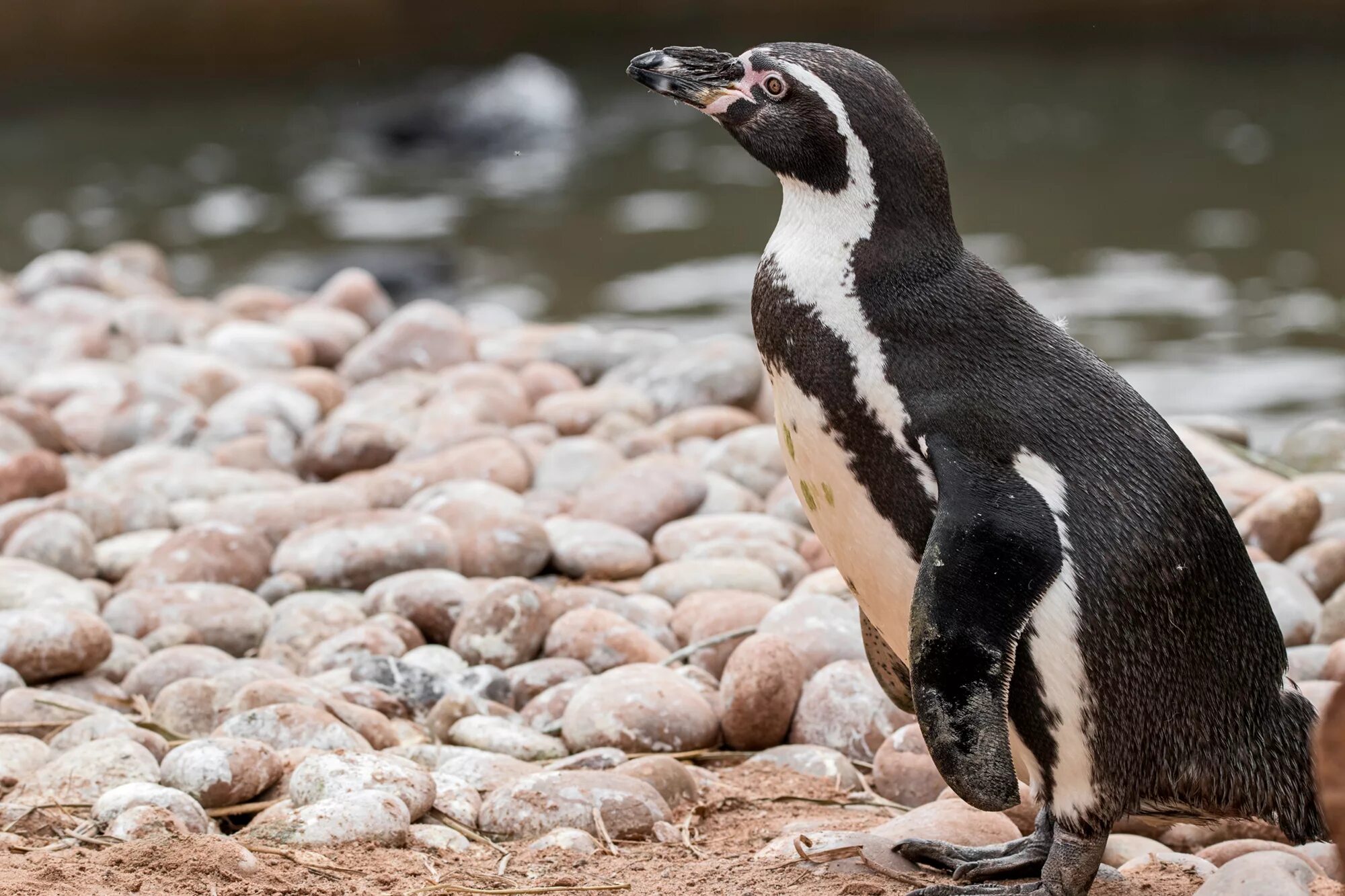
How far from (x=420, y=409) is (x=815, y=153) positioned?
3.27 meters

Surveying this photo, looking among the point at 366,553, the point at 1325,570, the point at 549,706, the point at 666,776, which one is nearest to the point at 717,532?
the point at 366,553

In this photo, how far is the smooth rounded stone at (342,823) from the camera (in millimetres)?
2484

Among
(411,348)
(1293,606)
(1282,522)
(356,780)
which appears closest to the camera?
(356,780)

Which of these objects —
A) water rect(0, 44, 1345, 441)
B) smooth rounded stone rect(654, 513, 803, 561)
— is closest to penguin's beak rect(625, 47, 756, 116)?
smooth rounded stone rect(654, 513, 803, 561)

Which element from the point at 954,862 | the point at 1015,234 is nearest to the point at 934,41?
the point at 1015,234

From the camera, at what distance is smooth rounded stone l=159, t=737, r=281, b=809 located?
2605 mm

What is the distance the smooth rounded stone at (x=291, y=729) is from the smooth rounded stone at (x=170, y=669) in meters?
0.40

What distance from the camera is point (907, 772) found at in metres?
2.97

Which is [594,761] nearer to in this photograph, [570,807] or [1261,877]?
[570,807]

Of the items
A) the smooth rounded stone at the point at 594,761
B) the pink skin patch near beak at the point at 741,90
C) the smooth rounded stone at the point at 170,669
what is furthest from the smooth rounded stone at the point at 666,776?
the pink skin patch near beak at the point at 741,90

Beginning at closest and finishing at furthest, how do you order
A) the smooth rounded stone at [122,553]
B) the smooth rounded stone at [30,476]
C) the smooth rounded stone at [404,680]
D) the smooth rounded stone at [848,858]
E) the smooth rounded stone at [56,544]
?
1. the smooth rounded stone at [848,858]
2. the smooth rounded stone at [404,680]
3. the smooth rounded stone at [56,544]
4. the smooth rounded stone at [122,553]
5. the smooth rounded stone at [30,476]

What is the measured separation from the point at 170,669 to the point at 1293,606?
252 centimetres

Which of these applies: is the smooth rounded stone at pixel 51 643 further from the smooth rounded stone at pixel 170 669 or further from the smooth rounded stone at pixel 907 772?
the smooth rounded stone at pixel 907 772

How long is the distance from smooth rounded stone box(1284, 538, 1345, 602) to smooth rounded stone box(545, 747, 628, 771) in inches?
76.6
